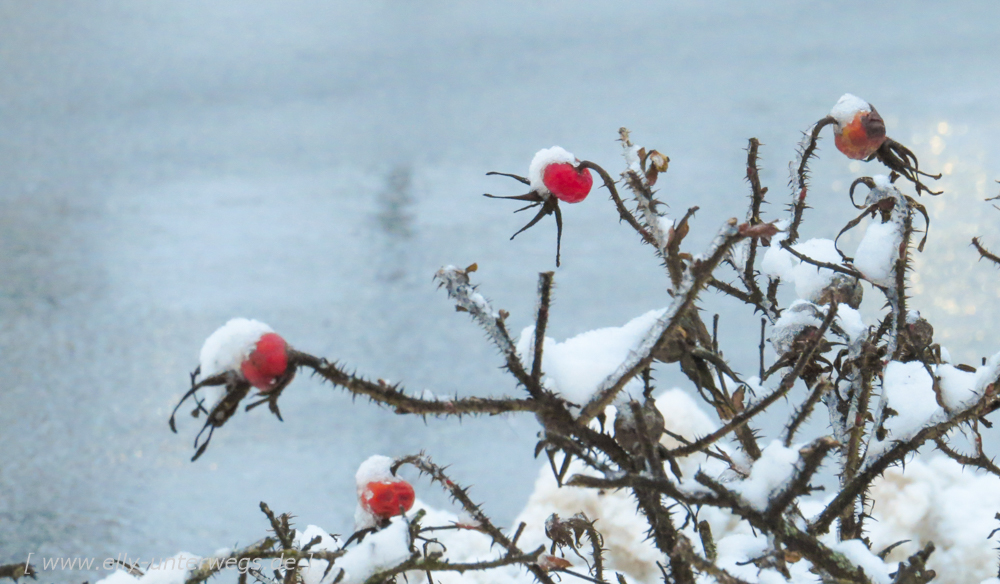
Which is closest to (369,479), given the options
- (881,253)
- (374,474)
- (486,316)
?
(374,474)

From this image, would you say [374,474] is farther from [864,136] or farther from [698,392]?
[864,136]

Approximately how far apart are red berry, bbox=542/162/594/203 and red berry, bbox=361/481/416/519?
14 cm

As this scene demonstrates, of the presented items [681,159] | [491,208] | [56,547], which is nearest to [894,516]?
[56,547]

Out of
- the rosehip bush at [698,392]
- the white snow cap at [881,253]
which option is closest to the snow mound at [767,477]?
the rosehip bush at [698,392]

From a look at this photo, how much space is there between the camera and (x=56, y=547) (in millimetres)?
942

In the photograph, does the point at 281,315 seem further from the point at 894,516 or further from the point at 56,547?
the point at 894,516

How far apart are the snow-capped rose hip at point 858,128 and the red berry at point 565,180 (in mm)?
115

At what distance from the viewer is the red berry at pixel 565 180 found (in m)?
0.36

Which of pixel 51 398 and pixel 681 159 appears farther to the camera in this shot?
pixel 681 159

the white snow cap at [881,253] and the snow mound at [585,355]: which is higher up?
the white snow cap at [881,253]

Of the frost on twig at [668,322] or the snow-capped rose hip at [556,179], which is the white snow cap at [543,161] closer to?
the snow-capped rose hip at [556,179]

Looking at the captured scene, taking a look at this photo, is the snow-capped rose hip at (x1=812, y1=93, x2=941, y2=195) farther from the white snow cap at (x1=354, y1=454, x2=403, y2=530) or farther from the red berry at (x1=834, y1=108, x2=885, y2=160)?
the white snow cap at (x1=354, y1=454, x2=403, y2=530)

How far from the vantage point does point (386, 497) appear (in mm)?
362

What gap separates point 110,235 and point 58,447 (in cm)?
85
